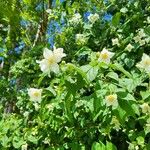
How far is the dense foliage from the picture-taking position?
2076mm

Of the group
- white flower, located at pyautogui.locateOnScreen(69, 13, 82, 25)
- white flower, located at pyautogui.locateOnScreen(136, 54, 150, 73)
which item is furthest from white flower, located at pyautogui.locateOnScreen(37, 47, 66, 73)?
white flower, located at pyautogui.locateOnScreen(69, 13, 82, 25)

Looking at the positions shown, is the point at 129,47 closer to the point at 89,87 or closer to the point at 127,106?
the point at 89,87

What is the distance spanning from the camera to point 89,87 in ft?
8.55

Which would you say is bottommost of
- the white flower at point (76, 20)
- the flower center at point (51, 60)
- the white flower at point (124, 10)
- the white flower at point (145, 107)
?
the white flower at point (145, 107)

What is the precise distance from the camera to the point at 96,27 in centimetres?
312

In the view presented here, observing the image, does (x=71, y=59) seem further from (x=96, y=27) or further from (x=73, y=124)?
(x=73, y=124)

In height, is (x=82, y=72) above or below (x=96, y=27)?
below

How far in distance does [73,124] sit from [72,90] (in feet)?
1.53

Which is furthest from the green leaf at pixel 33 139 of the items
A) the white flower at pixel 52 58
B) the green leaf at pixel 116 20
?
the green leaf at pixel 116 20

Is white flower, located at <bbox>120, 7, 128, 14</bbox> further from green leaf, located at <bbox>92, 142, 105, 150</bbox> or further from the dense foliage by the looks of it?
green leaf, located at <bbox>92, 142, 105, 150</bbox>

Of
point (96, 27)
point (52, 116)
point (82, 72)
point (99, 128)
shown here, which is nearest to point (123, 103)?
point (82, 72)

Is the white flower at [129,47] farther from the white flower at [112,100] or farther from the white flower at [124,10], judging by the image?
the white flower at [112,100]

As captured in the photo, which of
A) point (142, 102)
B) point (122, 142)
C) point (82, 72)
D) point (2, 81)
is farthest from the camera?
point (2, 81)

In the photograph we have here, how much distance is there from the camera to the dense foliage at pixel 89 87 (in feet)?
6.81
